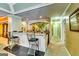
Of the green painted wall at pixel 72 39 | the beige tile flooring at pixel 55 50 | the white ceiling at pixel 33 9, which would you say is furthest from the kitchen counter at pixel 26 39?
the green painted wall at pixel 72 39

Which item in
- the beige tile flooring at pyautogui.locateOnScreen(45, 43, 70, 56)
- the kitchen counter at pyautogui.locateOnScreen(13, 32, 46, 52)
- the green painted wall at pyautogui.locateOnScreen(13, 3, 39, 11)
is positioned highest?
the green painted wall at pyautogui.locateOnScreen(13, 3, 39, 11)

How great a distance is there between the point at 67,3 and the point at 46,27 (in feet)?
1.95

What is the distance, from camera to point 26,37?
2404 millimetres

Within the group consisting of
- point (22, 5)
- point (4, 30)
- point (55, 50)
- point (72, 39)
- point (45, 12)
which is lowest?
point (55, 50)

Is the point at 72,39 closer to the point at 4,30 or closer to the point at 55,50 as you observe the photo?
the point at 55,50

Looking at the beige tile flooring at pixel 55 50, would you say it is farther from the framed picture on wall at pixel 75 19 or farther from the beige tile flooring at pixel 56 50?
the framed picture on wall at pixel 75 19

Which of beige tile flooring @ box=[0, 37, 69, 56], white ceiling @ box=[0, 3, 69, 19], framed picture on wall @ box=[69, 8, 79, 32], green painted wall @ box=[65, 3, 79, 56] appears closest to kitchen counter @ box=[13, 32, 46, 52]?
beige tile flooring @ box=[0, 37, 69, 56]

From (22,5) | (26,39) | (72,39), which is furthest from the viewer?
(72,39)

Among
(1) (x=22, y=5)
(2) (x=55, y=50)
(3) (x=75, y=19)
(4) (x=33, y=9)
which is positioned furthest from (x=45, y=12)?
(2) (x=55, y=50)

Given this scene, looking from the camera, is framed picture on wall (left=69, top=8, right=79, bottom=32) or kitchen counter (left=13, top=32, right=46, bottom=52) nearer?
framed picture on wall (left=69, top=8, right=79, bottom=32)

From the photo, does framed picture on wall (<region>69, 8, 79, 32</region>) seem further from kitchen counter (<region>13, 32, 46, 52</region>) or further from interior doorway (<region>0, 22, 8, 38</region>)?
interior doorway (<region>0, 22, 8, 38</region>)

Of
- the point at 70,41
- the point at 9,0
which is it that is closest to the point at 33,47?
the point at 70,41

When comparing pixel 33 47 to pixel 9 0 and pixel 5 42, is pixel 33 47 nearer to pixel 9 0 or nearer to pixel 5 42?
pixel 5 42

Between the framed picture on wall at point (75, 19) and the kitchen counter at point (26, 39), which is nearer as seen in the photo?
the framed picture on wall at point (75, 19)
